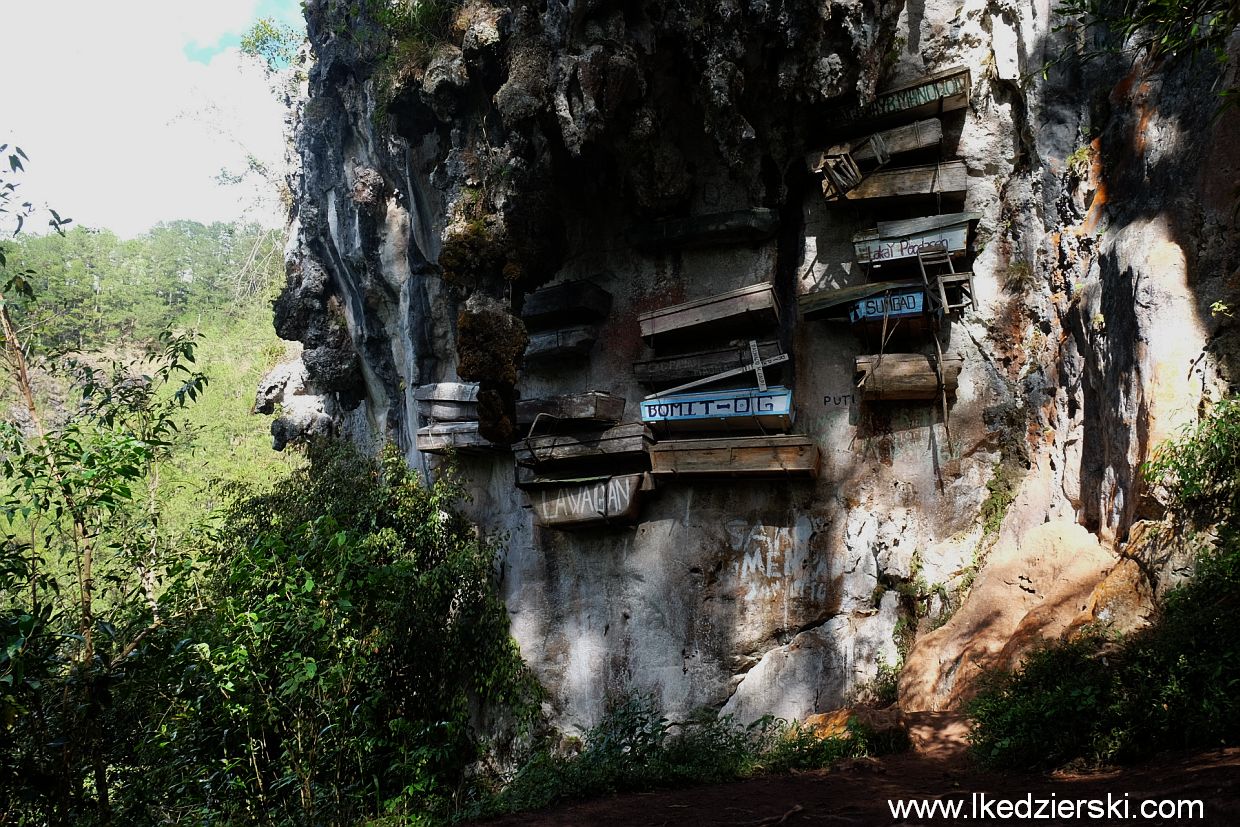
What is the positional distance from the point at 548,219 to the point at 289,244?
25.6 feet

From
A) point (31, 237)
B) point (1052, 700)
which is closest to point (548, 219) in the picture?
point (1052, 700)

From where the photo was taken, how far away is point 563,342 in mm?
11016

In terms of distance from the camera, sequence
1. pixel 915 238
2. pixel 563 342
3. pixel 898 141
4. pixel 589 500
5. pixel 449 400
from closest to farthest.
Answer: pixel 915 238 < pixel 898 141 < pixel 589 500 < pixel 563 342 < pixel 449 400

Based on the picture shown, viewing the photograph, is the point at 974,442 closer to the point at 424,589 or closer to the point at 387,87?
the point at 424,589

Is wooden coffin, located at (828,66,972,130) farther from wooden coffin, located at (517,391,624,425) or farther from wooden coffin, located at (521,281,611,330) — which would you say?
wooden coffin, located at (517,391,624,425)

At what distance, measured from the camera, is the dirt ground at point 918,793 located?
3922mm

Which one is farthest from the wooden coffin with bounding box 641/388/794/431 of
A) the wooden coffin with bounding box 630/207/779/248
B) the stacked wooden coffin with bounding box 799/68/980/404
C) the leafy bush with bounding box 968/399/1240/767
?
the leafy bush with bounding box 968/399/1240/767

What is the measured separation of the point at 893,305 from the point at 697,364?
88.2 inches

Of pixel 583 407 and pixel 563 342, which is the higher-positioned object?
pixel 563 342

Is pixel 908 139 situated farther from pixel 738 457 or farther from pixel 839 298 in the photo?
pixel 738 457

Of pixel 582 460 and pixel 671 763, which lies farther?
pixel 582 460

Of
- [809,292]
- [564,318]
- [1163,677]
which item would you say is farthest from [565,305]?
[1163,677]

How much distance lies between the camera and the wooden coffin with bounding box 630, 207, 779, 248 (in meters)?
10.1

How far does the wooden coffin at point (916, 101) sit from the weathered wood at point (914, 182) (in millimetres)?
598
